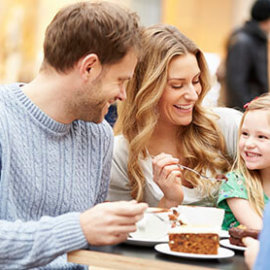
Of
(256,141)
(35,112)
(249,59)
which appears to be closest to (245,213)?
(256,141)

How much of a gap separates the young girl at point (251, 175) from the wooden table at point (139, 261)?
58 centimetres

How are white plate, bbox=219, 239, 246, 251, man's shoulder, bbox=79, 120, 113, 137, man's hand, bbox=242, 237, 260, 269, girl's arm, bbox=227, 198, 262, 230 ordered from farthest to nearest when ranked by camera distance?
girl's arm, bbox=227, 198, 262, 230
man's shoulder, bbox=79, 120, 113, 137
white plate, bbox=219, 239, 246, 251
man's hand, bbox=242, 237, 260, 269

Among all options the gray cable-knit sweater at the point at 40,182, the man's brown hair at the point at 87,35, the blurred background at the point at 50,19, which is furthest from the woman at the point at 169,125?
the blurred background at the point at 50,19

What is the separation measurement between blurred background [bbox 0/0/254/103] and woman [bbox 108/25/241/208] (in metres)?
6.78


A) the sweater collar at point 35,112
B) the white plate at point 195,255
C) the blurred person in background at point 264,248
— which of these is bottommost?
the white plate at point 195,255

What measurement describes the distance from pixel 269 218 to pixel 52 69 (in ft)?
2.78

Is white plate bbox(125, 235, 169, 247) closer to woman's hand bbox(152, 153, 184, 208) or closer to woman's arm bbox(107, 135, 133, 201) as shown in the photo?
woman's hand bbox(152, 153, 184, 208)

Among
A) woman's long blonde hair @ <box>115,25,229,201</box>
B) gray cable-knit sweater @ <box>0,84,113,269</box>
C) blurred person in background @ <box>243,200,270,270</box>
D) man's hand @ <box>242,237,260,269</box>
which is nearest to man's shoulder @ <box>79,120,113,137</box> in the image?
gray cable-knit sweater @ <box>0,84,113,269</box>

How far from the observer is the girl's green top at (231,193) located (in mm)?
2357

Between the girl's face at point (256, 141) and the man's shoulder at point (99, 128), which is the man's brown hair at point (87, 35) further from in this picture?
the girl's face at point (256, 141)

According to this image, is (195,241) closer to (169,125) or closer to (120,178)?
(120,178)

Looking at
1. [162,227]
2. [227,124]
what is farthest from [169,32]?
[162,227]

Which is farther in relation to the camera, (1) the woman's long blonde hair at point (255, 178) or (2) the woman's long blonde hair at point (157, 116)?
(2) the woman's long blonde hair at point (157, 116)

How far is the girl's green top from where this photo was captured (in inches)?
92.8
